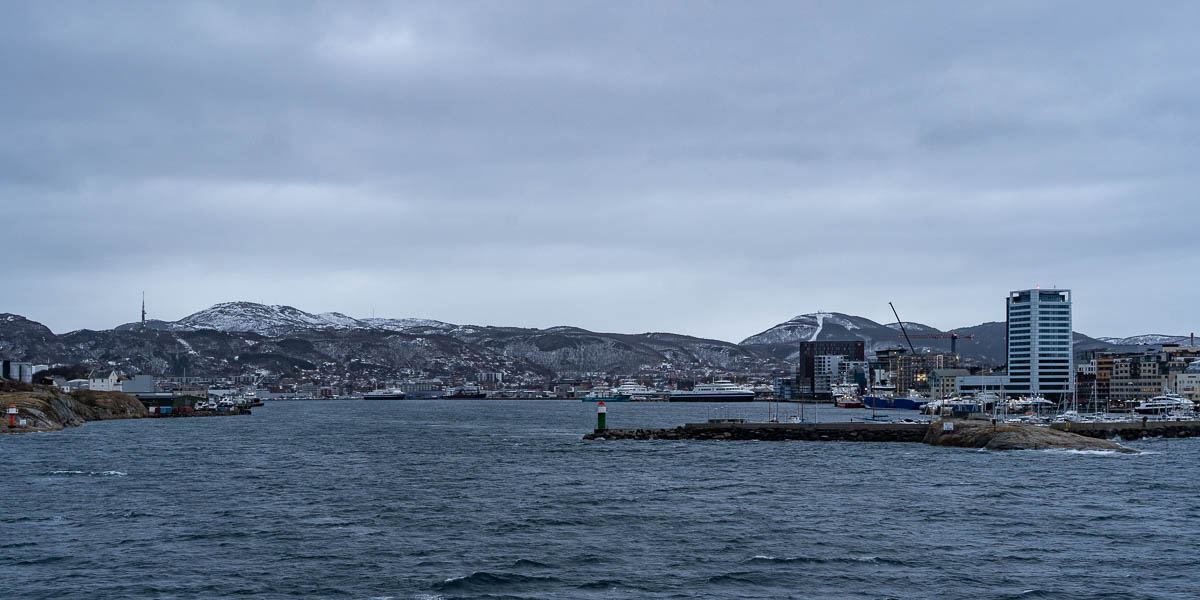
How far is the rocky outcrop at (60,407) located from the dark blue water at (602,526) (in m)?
39.5

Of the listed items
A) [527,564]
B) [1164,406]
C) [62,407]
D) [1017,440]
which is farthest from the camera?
[1164,406]

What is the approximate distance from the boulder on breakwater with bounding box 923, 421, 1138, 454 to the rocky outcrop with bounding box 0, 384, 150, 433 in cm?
9450

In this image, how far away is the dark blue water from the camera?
108 ft

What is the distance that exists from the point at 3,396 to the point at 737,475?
3806 inches

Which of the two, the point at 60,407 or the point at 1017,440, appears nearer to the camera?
the point at 1017,440

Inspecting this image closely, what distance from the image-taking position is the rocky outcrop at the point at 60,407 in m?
112

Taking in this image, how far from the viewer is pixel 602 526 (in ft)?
145

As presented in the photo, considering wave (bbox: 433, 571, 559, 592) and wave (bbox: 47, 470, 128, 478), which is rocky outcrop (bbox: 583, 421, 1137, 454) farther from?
wave (bbox: 433, 571, 559, 592)

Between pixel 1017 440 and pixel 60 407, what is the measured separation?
111 meters

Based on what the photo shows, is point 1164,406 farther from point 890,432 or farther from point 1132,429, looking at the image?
point 890,432

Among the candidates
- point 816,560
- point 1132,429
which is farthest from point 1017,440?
point 816,560

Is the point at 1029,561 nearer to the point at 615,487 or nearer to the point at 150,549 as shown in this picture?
the point at 615,487

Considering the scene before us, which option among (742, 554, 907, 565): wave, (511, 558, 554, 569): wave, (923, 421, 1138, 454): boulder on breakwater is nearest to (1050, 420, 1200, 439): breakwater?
(923, 421, 1138, 454): boulder on breakwater

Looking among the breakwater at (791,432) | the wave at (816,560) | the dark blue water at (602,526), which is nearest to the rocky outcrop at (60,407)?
the dark blue water at (602,526)
